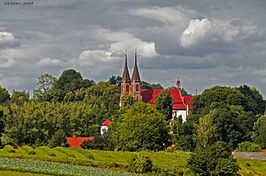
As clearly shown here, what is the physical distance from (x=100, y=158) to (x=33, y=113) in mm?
35384

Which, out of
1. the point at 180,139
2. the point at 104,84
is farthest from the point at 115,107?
the point at 180,139

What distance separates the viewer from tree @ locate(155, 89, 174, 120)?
11581 cm

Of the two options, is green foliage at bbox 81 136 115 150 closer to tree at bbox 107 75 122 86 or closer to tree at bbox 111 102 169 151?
tree at bbox 111 102 169 151

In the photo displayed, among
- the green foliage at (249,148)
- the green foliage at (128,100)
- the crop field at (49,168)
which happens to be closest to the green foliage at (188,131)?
the green foliage at (249,148)

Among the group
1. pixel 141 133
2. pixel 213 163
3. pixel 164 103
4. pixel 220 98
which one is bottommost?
pixel 213 163

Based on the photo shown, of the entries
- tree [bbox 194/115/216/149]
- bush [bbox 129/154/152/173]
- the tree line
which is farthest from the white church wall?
bush [bbox 129/154/152/173]

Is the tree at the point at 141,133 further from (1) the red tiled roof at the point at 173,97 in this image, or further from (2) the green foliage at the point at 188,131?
(1) the red tiled roof at the point at 173,97

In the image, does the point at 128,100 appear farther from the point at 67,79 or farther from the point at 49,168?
the point at 49,168

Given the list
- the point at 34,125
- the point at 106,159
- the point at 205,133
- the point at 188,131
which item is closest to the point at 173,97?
the point at 188,131

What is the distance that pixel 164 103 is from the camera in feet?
383

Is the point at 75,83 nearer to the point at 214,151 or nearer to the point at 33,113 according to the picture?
the point at 33,113

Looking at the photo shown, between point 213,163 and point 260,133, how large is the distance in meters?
59.1

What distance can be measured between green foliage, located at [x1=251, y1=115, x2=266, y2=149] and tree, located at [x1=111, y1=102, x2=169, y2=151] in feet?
95.1

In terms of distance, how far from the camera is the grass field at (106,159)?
139ft
